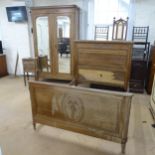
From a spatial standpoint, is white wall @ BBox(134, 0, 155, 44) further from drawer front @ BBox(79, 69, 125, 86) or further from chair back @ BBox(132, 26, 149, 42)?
drawer front @ BBox(79, 69, 125, 86)

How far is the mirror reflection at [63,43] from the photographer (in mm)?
3693

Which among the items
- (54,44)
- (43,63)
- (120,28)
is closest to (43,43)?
(54,44)

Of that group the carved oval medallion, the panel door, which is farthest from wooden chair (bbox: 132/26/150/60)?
the carved oval medallion

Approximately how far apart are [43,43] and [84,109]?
9.04ft

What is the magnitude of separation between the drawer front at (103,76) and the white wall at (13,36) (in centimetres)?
254

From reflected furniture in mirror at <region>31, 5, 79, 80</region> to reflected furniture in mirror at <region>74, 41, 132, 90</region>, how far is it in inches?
35.4

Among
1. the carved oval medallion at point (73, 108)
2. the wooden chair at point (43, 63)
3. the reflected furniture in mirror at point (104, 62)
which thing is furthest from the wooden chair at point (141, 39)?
the carved oval medallion at point (73, 108)

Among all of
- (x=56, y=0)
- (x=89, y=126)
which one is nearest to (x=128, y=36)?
(x=56, y=0)

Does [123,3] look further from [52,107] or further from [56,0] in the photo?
[52,107]

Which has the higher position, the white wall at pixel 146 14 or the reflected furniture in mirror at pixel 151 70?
the white wall at pixel 146 14

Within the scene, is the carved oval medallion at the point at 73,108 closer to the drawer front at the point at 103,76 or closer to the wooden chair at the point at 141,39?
the drawer front at the point at 103,76

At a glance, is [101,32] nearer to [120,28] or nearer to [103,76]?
[120,28]

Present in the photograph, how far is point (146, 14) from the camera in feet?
12.0

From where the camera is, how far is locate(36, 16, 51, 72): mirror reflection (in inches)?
153
